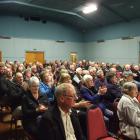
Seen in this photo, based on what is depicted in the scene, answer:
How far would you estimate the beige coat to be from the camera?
9.66ft

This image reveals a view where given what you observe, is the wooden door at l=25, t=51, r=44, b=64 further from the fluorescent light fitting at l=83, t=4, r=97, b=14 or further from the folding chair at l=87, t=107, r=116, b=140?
the folding chair at l=87, t=107, r=116, b=140

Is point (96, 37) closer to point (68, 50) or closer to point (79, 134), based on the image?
point (68, 50)

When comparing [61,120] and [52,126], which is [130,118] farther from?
[52,126]

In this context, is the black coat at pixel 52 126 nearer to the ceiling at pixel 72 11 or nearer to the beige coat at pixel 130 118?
the beige coat at pixel 130 118

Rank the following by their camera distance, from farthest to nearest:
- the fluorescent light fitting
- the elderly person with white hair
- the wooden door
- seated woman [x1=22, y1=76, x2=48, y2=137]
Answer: the wooden door, the fluorescent light fitting, the elderly person with white hair, seated woman [x1=22, y1=76, x2=48, y2=137]

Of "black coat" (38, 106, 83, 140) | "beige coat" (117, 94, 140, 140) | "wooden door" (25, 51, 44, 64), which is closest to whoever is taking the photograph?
"black coat" (38, 106, 83, 140)

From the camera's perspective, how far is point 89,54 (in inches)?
653

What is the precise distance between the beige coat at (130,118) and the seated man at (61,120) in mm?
875

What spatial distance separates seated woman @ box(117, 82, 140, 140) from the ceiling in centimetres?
831

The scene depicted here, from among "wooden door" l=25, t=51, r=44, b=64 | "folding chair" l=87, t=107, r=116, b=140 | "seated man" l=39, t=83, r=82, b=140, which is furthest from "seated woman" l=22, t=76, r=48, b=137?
"wooden door" l=25, t=51, r=44, b=64

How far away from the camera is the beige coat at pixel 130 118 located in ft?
9.66

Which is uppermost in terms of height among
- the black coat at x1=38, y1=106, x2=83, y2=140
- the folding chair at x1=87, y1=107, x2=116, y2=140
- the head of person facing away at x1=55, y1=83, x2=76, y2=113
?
the head of person facing away at x1=55, y1=83, x2=76, y2=113

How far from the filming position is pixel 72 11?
12.9m

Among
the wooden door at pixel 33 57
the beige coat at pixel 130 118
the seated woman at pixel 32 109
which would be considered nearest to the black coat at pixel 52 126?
the seated woman at pixel 32 109
